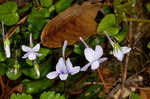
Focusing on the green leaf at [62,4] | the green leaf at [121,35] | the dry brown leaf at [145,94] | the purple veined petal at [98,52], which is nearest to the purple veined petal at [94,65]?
the purple veined petal at [98,52]

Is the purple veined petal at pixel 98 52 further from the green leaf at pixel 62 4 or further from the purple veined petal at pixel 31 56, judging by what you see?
the green leaf at pixel 62 4

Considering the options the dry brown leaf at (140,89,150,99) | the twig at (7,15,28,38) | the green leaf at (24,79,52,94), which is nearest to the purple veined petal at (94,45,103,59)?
the green leaf at (24,79,52,94)

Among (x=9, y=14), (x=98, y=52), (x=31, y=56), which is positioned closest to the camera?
(x=98, y=52)

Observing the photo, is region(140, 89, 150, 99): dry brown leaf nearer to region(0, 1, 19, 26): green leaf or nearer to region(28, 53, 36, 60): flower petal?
region(28, 53, 36, 60): flower petal

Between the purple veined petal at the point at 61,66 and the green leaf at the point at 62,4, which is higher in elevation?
the green leaf at the point at 62,4

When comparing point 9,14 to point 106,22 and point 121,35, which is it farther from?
point 121,35

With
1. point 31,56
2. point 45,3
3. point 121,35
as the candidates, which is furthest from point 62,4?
point 31,56

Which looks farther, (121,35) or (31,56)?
(121,35)
